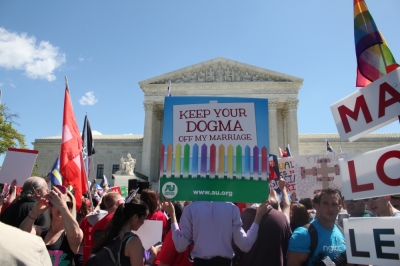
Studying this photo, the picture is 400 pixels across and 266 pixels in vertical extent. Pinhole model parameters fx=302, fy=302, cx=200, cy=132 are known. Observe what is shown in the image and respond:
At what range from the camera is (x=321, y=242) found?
3.01m

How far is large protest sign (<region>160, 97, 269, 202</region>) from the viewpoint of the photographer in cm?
310

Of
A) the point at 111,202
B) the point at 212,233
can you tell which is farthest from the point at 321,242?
the point at 111,202

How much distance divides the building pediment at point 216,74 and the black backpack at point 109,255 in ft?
118

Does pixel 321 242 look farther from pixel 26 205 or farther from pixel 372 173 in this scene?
pixel 26 205

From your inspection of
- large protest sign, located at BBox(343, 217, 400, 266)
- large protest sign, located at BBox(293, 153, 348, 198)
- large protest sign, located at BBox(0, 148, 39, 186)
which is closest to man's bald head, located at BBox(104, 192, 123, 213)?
large protest sign, located at BBox(0, 148, 39, 186)

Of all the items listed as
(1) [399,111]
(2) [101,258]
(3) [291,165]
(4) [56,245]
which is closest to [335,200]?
(1) [399,111]

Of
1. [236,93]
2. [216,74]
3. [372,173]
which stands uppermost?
[216,74]

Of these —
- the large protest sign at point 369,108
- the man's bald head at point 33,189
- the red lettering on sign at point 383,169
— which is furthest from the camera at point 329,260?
the man's bald head at point 33,189

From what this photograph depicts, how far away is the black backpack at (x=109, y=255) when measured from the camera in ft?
8.30

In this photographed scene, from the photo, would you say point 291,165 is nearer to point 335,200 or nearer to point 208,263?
point 335,200

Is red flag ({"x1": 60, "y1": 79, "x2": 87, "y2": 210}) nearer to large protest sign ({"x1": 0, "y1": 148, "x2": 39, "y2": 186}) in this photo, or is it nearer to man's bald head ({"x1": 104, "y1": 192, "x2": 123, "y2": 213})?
man's bald head ({"x1": 104, "y1": 192, "x2": 123, "y2": 213})

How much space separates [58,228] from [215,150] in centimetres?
199

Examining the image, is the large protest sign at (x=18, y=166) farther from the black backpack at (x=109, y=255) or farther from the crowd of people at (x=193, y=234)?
the black backpack at (x=109, y=255)

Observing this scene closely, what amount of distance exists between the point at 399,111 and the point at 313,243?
1.46 metres
